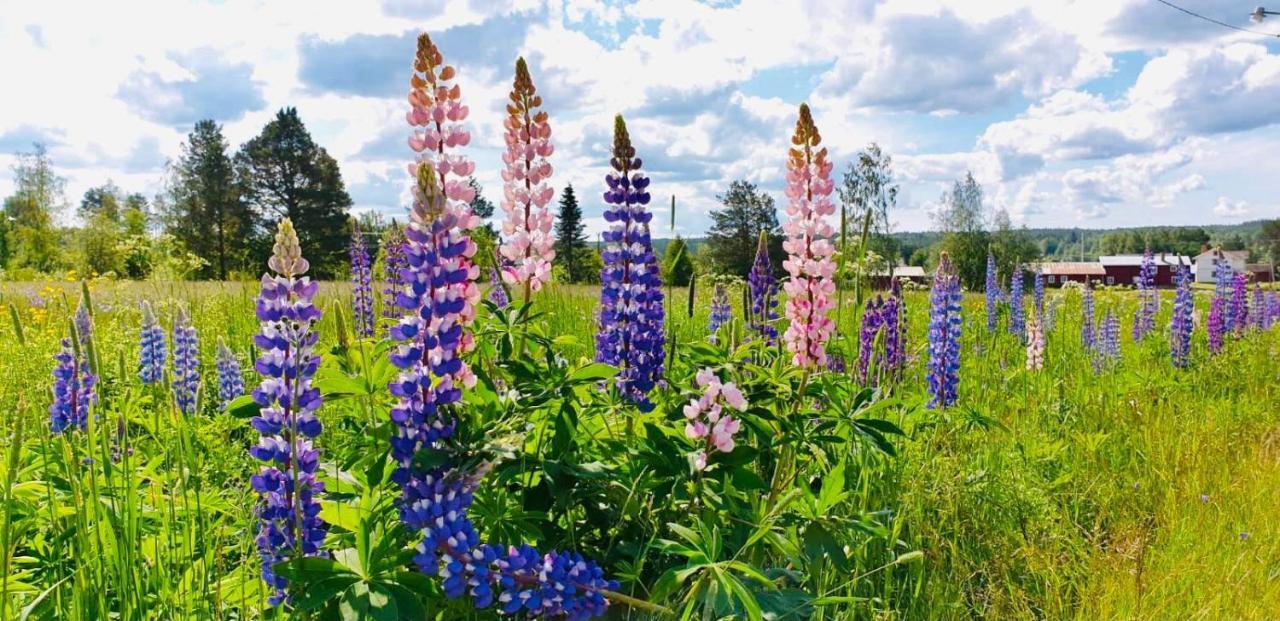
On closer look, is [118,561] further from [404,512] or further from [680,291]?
[680,291]

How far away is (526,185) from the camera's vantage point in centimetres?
272

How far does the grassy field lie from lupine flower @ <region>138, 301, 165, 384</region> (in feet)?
0.51

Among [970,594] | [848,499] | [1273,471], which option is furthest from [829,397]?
[1273,471]

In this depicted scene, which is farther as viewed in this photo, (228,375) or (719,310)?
(719,310)

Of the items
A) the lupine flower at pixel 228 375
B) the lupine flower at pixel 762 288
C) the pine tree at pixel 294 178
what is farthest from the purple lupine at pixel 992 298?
the pine tree at pixel 294 178

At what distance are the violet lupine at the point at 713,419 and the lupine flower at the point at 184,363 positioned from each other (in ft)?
8.69

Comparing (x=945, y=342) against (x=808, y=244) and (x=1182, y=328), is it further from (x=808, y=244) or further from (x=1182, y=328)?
(x=1182, y=328)

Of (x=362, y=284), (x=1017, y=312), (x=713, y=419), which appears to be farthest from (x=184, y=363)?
(x=1017, y=312)

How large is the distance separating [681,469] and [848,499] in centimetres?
120

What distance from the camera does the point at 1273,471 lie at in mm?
4223

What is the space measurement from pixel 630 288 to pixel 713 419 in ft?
2.04

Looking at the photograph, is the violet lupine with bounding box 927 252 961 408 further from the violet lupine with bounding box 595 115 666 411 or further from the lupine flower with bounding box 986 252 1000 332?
the lupine flower with bounding box 986 252 1000 332

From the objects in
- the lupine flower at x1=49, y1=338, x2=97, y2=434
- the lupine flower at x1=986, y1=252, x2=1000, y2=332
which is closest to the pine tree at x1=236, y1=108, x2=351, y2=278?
the lupine flower at x1=986, y1=252, x2=1000, y2=332

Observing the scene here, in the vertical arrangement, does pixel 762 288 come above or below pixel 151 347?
above
